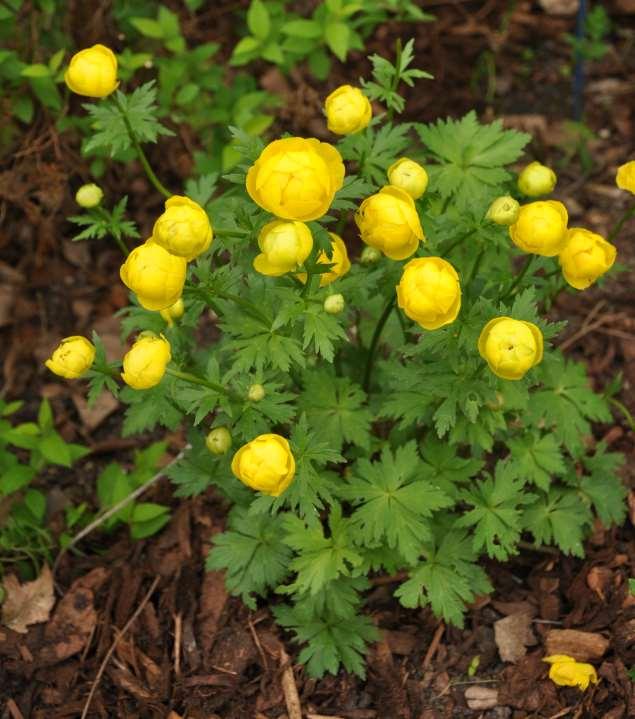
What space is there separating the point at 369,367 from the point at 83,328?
1.38 meters

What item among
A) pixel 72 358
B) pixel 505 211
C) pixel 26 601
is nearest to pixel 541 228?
pixel 505 211

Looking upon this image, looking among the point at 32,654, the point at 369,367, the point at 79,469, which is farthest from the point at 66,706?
the point at 369,367

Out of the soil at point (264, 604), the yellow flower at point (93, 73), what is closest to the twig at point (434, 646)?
the soil at point (264, 604)

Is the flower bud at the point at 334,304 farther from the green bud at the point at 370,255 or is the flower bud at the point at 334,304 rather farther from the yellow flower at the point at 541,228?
the yellow flower at the point at 541,228

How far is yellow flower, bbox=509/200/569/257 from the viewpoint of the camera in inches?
84.9

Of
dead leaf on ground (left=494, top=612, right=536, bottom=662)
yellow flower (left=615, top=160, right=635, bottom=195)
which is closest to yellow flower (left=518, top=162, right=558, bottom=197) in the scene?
yellow flower (left=615, top=160, right=635, bottom=195)

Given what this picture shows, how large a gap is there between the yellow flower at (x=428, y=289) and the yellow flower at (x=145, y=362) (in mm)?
558

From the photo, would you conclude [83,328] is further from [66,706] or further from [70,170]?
[66,706]

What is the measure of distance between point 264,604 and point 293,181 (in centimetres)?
144

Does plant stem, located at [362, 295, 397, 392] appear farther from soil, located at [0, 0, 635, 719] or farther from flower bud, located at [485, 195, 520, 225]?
soil, located at [0, 0, 635, 719]

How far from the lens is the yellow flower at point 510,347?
2.03m

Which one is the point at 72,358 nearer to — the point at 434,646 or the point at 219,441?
the point at 219,441

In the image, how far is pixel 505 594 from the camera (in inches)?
111

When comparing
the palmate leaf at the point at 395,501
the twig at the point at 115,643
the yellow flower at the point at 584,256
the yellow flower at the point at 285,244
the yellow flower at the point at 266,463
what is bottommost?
the twig at the point at 115,643
